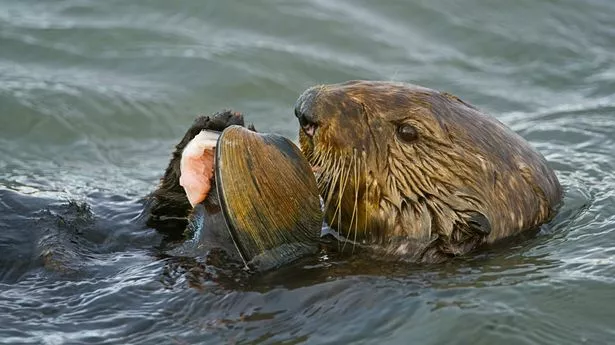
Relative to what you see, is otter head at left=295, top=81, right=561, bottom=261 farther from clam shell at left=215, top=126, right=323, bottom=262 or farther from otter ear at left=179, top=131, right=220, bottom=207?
otter ear at left=179, top=131, right=220, bottom=207

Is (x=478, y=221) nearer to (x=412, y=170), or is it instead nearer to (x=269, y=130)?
(x=412, y=170)

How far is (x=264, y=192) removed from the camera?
4234 mm

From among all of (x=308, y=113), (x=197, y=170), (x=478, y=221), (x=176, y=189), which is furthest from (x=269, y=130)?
(x=478, y=221)

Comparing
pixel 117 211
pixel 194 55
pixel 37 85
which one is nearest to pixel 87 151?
pixel 37 85

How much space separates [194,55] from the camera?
8.67 metres

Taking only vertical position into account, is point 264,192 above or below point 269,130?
below

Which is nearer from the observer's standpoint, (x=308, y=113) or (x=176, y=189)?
(x=308, y=113)

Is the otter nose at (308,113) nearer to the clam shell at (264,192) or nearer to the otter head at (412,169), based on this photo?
the otter head at (412,169)

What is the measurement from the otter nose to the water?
585 mm

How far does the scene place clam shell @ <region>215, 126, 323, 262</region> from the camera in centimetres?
416

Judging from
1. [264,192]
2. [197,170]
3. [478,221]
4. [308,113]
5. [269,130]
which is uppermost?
[269,130]

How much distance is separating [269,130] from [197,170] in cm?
323

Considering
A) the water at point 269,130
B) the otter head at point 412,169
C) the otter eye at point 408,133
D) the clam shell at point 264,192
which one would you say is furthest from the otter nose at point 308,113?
the water at point 269,130

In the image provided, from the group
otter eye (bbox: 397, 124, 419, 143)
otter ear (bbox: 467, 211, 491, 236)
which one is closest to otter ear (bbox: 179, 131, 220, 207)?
otter eye (bbox: 397, 124, 419, 143)
